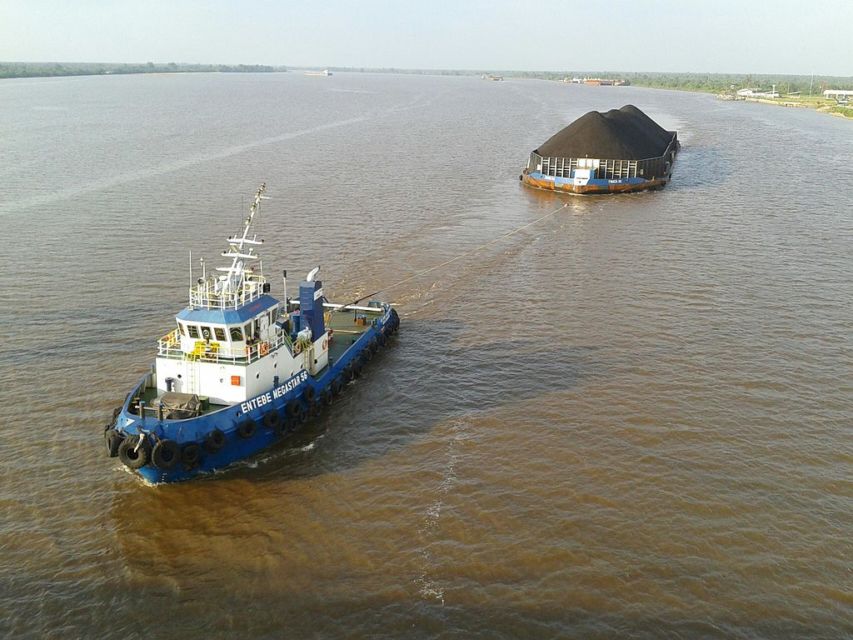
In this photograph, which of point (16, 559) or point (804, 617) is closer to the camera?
point (804, 617)

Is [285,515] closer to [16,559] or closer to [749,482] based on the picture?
[16,559]

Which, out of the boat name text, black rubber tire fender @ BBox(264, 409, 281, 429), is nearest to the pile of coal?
the boat name text

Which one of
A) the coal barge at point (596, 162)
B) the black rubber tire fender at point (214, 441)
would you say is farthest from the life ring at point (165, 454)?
the coal barge at point (596, 162)

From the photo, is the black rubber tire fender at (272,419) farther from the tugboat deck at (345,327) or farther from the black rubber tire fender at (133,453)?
the black rubber tire fender at (133,453)

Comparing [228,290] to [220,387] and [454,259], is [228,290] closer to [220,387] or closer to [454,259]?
[220,387]

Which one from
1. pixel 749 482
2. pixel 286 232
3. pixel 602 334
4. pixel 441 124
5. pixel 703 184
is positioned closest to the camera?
pixel 749 482

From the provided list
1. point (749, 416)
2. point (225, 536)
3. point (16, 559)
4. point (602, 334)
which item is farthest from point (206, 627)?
point (602, 334)
